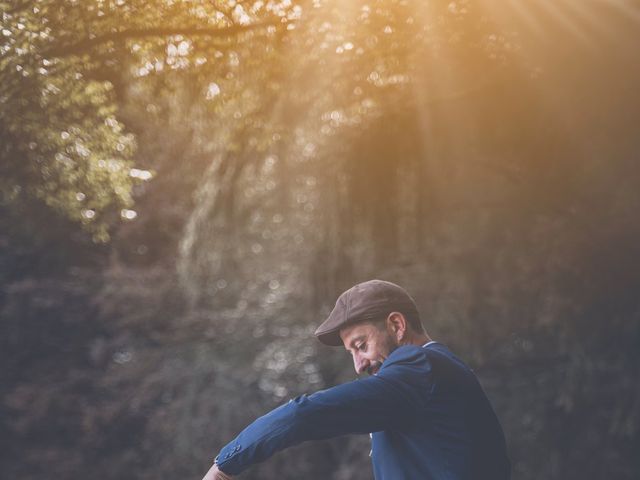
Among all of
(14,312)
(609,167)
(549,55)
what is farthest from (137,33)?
(14,312)

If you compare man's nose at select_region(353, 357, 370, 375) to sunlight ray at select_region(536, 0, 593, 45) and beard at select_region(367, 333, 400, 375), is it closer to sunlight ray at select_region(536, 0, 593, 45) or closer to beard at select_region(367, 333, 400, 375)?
beard at select_region(367, 333, 400, 375)

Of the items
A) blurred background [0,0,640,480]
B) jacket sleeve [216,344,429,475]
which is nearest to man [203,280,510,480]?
jacket sleeve [216,344,429,475]

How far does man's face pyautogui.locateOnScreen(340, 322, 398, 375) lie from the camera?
2.52 m

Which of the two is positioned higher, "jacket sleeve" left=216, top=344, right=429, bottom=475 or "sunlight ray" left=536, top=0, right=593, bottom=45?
"jacket sleeve" left=216, top=344, right=429, bottom=475

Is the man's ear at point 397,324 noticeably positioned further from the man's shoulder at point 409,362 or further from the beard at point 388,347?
the man's shoulder at point 409,362

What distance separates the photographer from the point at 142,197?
42.2 feet

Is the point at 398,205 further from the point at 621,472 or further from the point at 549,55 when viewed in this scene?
the point at 621,472

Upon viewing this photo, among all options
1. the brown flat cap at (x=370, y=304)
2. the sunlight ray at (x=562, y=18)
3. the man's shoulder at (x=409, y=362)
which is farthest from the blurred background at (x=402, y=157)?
the man's shoulder at (x=409, y=362)

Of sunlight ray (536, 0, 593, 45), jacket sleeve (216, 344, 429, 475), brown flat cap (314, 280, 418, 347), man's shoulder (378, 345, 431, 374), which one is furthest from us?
sunlight ray (536, 0, 593, 45)

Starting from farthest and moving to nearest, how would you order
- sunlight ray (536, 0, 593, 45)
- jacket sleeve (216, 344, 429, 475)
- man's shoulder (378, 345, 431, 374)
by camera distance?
sunlight ray (536, 0, 593, 45) < man's shoulder (378, 345, 431, 374) < jacket sleeve (216, 344, 429, 475)

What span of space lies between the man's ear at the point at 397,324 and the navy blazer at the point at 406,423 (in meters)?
0.09

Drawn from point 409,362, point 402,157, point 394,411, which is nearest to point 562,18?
point 402,157

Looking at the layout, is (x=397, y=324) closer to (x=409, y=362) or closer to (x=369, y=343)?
(x=369, y=343)

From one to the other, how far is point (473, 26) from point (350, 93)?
3.39 ft
